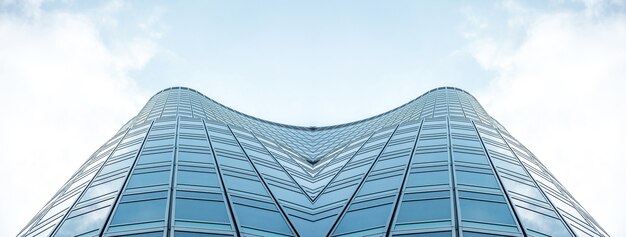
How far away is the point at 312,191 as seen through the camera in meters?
30.1

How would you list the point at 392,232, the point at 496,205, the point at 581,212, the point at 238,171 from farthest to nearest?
1. the point at 238,171
2. the point at 581,212
3. the point at 496,205
4. the point at 392,232

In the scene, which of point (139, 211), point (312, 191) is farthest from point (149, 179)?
point (312, 191)

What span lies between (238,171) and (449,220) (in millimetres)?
11035

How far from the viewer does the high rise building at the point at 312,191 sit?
2028cm

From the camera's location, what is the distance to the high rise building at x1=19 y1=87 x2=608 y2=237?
2028 cm

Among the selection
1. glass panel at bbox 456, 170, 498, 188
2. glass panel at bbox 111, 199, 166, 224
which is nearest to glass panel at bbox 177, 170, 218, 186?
glass panel at bbox 111, 199, 166, 224

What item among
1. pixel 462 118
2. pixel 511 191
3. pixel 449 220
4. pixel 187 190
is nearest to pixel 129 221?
pixel 187 190

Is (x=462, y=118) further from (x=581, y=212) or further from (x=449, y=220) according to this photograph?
(x=449, y=220)

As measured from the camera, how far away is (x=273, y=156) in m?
36.2

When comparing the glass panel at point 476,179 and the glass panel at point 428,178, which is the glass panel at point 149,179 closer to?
the glass panel at point 428,178

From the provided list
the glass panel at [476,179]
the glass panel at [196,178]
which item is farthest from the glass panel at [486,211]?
the glass panel at [196,178]

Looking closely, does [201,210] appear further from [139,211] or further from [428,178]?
[428,178]

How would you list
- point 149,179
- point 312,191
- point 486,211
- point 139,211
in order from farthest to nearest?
1. point 312,191
2. point 149,179
3. point 486,211
4. point 139,211

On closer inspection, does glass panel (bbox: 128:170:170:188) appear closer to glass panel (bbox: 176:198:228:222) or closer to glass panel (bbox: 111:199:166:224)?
glass panel (bbox: 111:199:166:224)
